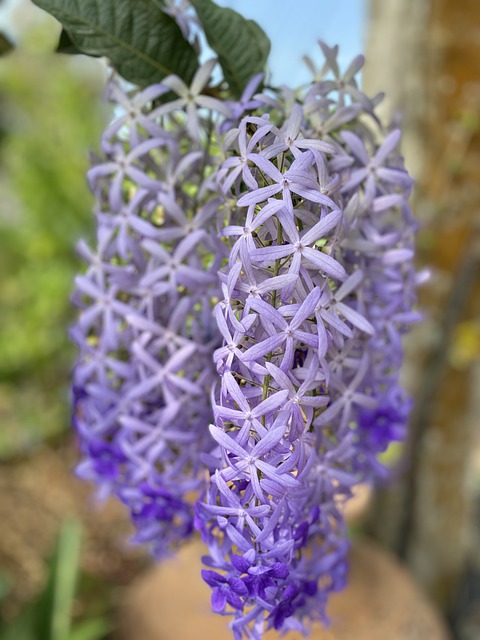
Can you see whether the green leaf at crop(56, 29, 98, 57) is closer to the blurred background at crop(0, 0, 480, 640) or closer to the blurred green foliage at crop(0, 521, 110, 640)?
the blurred background at crop(0, 0, 480, 640)

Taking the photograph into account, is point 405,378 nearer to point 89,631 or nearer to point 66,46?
point 89,631

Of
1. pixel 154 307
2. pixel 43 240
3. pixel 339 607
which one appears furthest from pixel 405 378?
pixel 43 240

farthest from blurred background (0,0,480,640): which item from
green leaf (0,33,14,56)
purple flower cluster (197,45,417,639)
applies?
purple flower cluster (197,45,417,639)

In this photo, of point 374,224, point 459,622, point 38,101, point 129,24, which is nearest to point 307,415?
point 374,224

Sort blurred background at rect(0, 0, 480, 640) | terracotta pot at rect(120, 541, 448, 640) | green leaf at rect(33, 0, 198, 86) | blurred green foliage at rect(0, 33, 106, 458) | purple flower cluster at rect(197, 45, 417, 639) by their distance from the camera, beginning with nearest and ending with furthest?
purple flower cluster at rect(197, 45, 417, 639) → green leaf at rect(33, 0, 198, 86) → terracotta pot at rect(120, 541, 448, 640) → blurred background at rect(0, 0, 480, 640) → blurred green foliage at rect(0, 33, 106, 458)

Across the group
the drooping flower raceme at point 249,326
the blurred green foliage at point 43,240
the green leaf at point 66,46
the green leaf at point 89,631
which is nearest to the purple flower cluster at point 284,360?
the drooping flower raceme at point 249,326

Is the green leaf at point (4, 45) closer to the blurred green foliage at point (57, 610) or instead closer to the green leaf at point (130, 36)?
the green leaf at point (130, 36)
